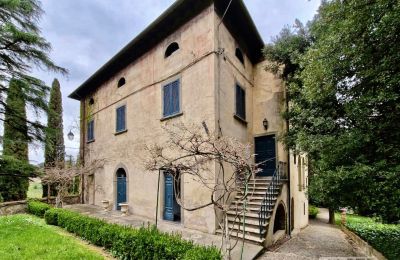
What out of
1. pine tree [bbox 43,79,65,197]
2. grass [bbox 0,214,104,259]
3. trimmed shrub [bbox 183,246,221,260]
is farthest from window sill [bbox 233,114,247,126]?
pine tree [bbox 43,79,65,197]

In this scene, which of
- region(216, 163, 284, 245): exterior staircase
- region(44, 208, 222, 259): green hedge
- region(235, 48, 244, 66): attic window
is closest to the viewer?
region(44, 208, 222, 259): green hedge

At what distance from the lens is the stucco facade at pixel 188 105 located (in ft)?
29.4

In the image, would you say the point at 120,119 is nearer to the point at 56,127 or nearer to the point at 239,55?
the point at 56,127

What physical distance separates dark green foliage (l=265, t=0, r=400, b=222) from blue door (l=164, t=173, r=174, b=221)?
529cm

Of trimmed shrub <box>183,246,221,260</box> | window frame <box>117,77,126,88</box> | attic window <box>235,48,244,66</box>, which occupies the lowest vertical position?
trimmed shrub <box>183,246,221,260</box>

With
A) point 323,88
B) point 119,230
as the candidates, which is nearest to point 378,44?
point 323,88

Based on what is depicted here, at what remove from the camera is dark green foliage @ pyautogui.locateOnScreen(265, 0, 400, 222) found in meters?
5.47

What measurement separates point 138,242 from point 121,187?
7888 mm

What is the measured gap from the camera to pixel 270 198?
334 inches

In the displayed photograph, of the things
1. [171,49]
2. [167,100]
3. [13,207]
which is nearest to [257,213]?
[167,100]

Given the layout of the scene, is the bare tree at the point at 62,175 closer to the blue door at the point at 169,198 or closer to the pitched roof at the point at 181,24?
the pitched roof at the point at 181,24

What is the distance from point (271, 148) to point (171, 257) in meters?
7.42

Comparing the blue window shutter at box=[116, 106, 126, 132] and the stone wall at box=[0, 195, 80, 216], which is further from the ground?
the blue window shutter at box=[116, 106, 126, 132]

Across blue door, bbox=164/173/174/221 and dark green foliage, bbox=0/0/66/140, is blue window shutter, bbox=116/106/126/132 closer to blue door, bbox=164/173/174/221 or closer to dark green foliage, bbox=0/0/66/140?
dark green foliage, bbox=0/0/66/140
